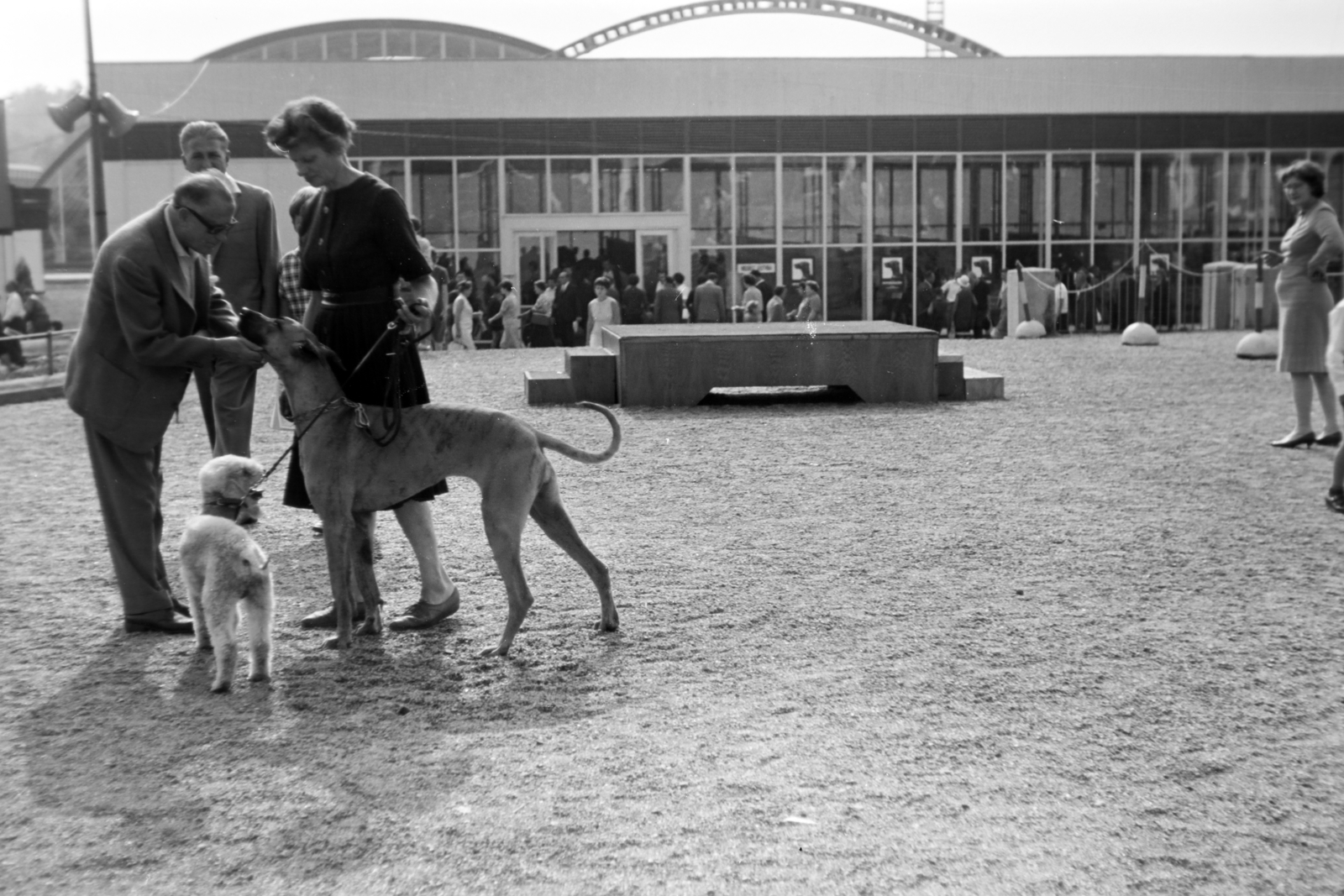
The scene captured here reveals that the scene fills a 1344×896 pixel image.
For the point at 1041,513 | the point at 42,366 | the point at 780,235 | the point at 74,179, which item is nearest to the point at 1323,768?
the point at 1041,513

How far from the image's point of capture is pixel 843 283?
36.7m

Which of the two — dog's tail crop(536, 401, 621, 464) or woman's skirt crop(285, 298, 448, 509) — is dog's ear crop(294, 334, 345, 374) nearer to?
woman's skirt crop(285, 298, 448, 509)

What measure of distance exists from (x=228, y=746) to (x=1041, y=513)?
5.19 meters

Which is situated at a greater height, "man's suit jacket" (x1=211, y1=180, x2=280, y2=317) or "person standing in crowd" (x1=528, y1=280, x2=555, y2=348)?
"man's suit jacket" (x1=211, y1=180, x2=280, y2=317)

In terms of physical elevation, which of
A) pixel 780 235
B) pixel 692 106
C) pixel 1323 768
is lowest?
pixel 1323 768

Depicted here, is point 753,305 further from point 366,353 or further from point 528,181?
point 366,353

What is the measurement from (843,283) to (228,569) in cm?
3247

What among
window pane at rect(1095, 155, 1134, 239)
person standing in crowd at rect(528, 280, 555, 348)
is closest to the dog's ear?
person standing in crowd at rect(528, 280, 555, 348)

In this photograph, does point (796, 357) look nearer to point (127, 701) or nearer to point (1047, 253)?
point (127, 701)

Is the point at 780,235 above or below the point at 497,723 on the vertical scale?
above

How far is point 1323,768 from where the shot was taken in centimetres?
422

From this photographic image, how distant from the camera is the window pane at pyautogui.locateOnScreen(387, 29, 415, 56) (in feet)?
180

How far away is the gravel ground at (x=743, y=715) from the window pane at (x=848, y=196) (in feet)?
92.0

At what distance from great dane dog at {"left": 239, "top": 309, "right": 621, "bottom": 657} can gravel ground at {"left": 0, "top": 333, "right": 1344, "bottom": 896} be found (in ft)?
1.18
